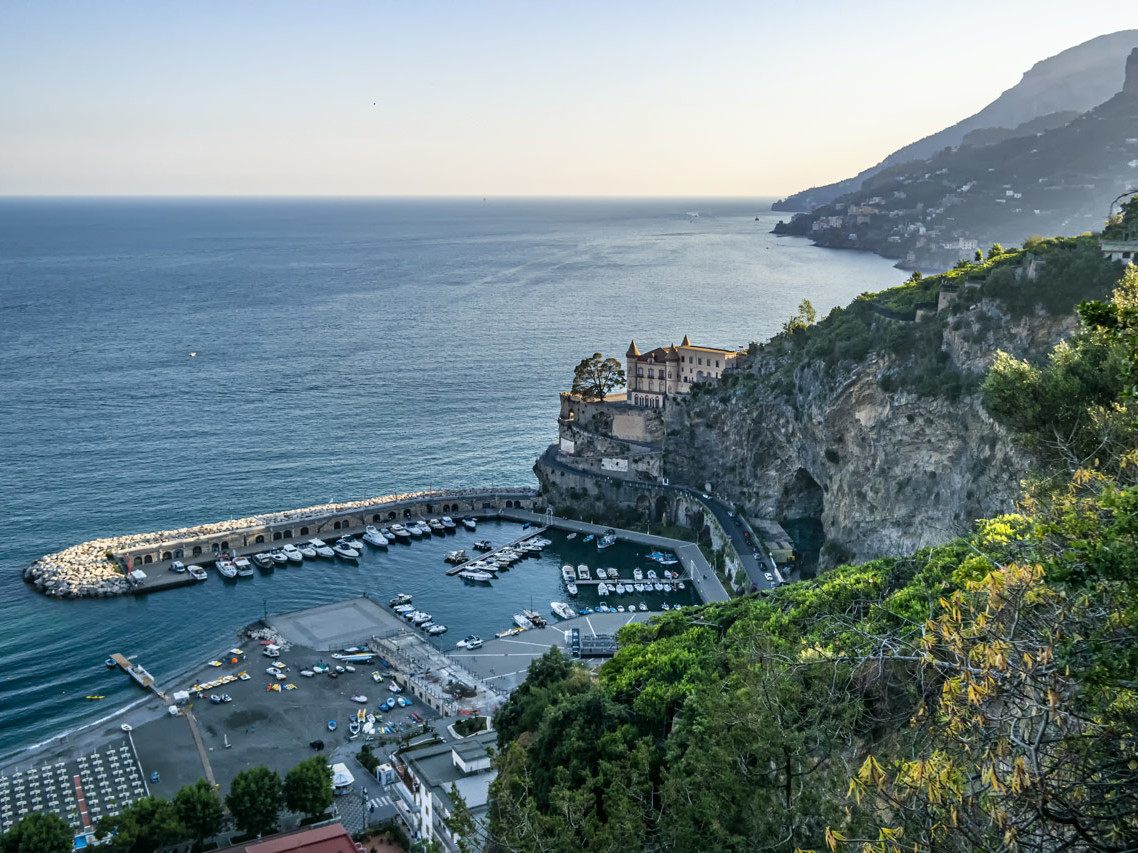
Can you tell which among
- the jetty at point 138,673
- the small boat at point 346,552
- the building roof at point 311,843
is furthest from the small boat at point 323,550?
the building roof at point 311,843

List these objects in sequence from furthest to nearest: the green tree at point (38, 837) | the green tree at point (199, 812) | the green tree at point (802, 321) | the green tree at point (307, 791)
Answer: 1. the green tree at point (802, 321)
2. the green tree at point (307, 791)
3. the green tree at point (199, 812)
4. the green tree at point (38, 837)

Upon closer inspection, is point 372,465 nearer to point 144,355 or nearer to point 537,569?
point 537,569

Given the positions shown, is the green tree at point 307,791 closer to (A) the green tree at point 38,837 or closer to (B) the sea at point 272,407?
(A) the green tree at point 38,837

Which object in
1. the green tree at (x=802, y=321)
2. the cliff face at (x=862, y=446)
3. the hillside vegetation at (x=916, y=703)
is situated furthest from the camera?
the green tree at (x=802, y=321)

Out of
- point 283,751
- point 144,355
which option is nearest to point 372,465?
point 283,751

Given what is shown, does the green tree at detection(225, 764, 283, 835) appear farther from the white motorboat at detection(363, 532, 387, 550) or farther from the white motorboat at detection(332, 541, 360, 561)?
the white motorboat at detection(363, 532, 387, 550)

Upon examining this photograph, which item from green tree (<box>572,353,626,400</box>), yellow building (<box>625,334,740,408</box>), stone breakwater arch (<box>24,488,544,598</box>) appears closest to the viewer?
stone breakwater arch (<box>24,488,544,598</box>)

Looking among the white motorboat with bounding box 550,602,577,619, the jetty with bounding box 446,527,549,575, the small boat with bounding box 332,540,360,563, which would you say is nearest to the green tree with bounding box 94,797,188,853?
the white motorboat with bounding box 550,602,577,619
